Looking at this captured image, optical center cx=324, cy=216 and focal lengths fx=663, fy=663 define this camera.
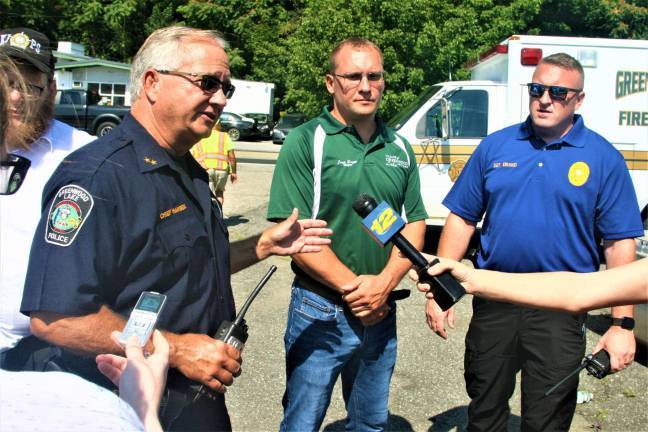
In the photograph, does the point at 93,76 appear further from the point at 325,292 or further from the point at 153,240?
the point at 153,240

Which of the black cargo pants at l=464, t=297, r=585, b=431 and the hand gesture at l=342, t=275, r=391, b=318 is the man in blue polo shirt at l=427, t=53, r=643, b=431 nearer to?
the black cargo pants at l=464, t=297, r=585, b=431

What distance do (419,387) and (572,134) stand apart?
2.34 m

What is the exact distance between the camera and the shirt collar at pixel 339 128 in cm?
305

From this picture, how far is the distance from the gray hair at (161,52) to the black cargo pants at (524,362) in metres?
1.85

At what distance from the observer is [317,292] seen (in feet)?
9.80

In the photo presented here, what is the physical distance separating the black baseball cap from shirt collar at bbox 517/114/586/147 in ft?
7.17

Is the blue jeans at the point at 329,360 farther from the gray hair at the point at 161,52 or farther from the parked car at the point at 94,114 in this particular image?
the parked car at the point at 94,114

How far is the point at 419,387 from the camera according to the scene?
15.7ft

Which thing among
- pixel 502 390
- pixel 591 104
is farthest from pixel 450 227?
pixel 591 104

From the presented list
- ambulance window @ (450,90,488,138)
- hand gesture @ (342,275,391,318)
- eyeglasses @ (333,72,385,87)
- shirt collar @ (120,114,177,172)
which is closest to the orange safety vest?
ambulance window @ (450,90,488,138)

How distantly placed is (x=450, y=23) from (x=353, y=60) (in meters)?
15.9

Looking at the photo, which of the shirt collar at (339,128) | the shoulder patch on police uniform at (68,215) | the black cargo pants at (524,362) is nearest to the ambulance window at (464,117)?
the shirt collar at (339,128)

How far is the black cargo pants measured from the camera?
3004mm

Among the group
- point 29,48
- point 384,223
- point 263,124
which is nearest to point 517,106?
point 384,223
